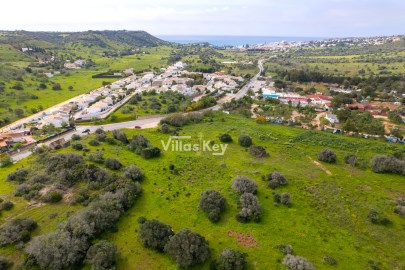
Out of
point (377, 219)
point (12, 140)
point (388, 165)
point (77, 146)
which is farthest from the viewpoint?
point (12, 140)

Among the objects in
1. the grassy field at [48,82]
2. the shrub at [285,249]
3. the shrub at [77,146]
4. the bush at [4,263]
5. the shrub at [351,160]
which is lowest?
the shrub at [285,249]

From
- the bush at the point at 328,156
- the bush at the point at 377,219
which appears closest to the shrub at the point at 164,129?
the bush at the point at 328,156

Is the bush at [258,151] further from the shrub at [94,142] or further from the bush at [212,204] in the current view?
the shrub at [94,142]

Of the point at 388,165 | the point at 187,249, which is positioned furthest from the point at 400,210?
the point at 187,249

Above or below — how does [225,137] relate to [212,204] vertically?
above

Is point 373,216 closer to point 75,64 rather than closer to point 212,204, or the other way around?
point 212,204

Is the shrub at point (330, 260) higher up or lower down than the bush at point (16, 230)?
lower down
